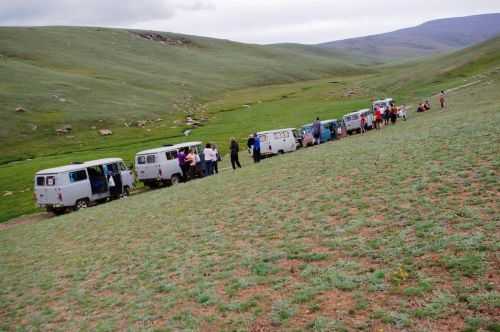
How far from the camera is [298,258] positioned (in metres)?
11.2

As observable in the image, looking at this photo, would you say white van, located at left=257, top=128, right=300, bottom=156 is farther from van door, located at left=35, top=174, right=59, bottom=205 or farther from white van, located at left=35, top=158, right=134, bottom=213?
van door, located at left=35, top=174, right=59, bottom=205

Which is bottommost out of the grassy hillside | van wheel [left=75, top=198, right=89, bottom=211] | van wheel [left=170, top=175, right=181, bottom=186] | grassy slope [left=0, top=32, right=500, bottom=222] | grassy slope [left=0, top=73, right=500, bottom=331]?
grassy slope [left=0, top=73, right=500, bottom=331]

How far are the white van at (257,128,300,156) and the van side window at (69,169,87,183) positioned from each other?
1585cm

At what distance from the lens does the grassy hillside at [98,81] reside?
71.1 meters

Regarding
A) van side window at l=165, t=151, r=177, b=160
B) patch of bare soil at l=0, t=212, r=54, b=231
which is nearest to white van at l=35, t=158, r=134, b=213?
patch of bare soil at l=0, t=212, r=54, b=231

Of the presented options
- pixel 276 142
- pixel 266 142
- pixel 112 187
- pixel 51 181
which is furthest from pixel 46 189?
pixel 276 142

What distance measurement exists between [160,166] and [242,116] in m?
53.6

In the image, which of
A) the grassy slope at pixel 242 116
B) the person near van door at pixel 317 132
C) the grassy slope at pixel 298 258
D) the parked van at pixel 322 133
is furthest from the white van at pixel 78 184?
the person near van door at pixel 317 132

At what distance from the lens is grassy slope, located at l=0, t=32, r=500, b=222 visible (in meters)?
45.6

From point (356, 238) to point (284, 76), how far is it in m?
169

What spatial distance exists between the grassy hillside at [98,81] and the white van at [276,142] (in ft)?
102

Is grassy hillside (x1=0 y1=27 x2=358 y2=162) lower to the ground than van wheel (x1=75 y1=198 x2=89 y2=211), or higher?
higher

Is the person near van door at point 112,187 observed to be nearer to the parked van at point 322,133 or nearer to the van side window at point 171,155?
the van side window at point 171,155

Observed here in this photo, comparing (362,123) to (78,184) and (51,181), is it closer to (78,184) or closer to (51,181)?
Result: (78,184)
